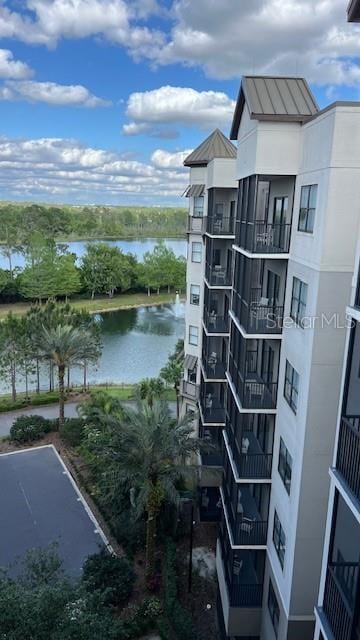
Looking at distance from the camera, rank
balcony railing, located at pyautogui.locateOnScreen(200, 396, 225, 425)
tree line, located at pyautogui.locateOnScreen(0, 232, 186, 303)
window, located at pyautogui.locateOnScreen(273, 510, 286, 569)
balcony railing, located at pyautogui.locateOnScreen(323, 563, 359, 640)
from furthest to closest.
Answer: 1. tree line, located at pyautogui.locateOnScreen(0, 232, 186, 303)
2. balcony railing, located at pyautogui.locateOnScreen(200, 396, 225, 425)
3. window, located at pyautogui.locateOnScreen(273, 510, 286, 569)
4. balcony railing, located at pyautogui.locateOnScreen(323, 563, 359, 640)

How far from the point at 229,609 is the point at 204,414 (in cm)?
689

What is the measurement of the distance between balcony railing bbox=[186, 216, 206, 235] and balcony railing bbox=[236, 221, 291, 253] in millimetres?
7915

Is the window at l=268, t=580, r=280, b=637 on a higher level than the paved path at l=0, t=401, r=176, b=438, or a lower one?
higher

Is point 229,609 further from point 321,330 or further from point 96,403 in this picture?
Result: point 96,403

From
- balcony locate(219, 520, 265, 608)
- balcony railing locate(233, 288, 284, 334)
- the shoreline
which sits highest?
balcony railing locate(233, 288, 284, 334)

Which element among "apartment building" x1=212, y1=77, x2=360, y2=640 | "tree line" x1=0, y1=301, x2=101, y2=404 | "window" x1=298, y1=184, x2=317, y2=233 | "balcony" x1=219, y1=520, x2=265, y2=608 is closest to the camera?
"apartment building" x1=212, y1=77, x2=360, y2=640

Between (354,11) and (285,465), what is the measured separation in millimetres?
8685

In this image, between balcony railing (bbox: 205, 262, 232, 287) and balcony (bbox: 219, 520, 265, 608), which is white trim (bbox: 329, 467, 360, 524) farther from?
balcony railing (bbox: 205, 262, 232, 287)

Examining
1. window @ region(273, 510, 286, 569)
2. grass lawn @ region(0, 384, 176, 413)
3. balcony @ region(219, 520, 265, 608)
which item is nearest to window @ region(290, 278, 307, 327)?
window @ region(273, 510, 286, 569)

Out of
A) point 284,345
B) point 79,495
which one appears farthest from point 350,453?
point 79,495

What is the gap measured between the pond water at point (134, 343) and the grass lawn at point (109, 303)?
5.03ft

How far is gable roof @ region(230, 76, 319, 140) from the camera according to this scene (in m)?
10.4

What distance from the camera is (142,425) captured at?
1455cm

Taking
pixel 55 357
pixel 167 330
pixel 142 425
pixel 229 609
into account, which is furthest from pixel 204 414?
pixel 167 330
